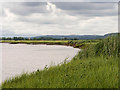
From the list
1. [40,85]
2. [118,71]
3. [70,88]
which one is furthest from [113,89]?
[40,85]

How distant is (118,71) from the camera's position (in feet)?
26.2

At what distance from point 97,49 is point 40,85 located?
34.6 ft

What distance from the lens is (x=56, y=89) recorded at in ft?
19.7

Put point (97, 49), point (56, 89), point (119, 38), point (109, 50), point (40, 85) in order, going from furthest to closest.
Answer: point (97, 49), point (119, 38), point (109, 50), point (40, 85), point (56, 89)

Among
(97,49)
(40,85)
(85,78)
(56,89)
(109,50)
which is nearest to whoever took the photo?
(56,89)

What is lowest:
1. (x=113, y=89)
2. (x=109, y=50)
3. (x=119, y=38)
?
(x=113, y=89)

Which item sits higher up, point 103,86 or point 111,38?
point 111,38

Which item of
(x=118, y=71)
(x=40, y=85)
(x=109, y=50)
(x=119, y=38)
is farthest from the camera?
(x=119, y=38)

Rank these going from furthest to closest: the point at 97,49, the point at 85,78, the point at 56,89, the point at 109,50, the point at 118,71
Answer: the point at 97,49 → the point at 109,50 → the point at 118,71 → the point at 85,78 → the point at 56,89

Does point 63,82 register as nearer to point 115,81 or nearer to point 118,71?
point 115,81

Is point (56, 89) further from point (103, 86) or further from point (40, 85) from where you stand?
→ point (103, 86)

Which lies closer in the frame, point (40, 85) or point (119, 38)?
point (40, 85)

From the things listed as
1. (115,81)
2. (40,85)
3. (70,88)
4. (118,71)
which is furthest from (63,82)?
(118,71)

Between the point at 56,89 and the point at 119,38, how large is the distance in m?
10.6
